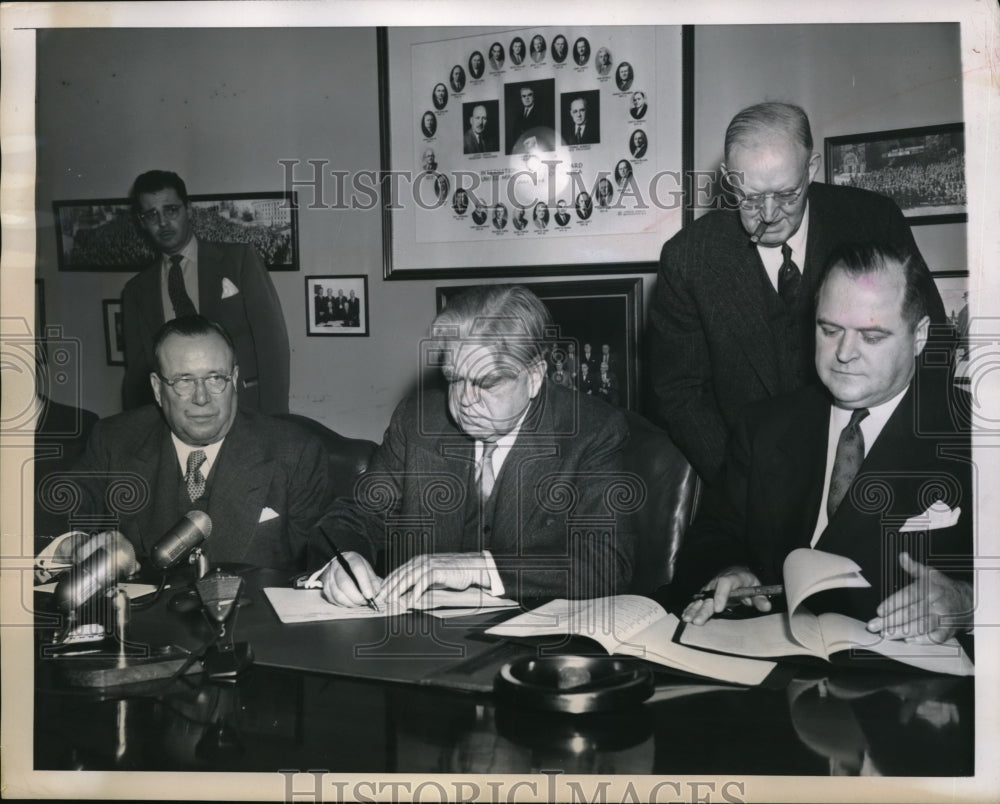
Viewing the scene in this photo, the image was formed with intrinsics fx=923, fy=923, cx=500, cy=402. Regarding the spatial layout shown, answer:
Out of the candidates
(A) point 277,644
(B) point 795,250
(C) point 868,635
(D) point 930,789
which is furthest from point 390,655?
(B) point 795,250

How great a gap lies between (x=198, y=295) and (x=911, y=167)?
1531 mm

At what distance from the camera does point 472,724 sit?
1.34m

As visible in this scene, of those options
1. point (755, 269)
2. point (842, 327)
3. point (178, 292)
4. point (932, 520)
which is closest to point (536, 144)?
point (755, 269)

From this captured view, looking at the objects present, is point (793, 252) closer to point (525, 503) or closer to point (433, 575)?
point (525, 503)

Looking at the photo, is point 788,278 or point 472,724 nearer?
point 472,724

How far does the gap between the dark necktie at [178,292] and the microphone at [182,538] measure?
1.47 feet

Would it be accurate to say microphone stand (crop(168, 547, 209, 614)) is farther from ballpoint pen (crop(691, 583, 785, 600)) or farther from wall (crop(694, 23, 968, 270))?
wall (crop(694, 23, 968, 270))

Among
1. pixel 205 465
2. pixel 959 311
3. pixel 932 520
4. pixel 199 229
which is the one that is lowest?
pixel 932 520

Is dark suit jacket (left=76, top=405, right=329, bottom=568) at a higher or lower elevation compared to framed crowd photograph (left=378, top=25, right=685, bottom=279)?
lower

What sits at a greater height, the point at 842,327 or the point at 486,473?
the point at 842,327

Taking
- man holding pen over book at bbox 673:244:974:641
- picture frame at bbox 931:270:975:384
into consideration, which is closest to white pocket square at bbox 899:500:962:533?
man holding pen over book at bbox 673:244:974:641

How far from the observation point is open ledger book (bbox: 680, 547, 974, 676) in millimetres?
1537

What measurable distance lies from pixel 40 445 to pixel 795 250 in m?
1.59

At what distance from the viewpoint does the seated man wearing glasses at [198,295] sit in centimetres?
205
